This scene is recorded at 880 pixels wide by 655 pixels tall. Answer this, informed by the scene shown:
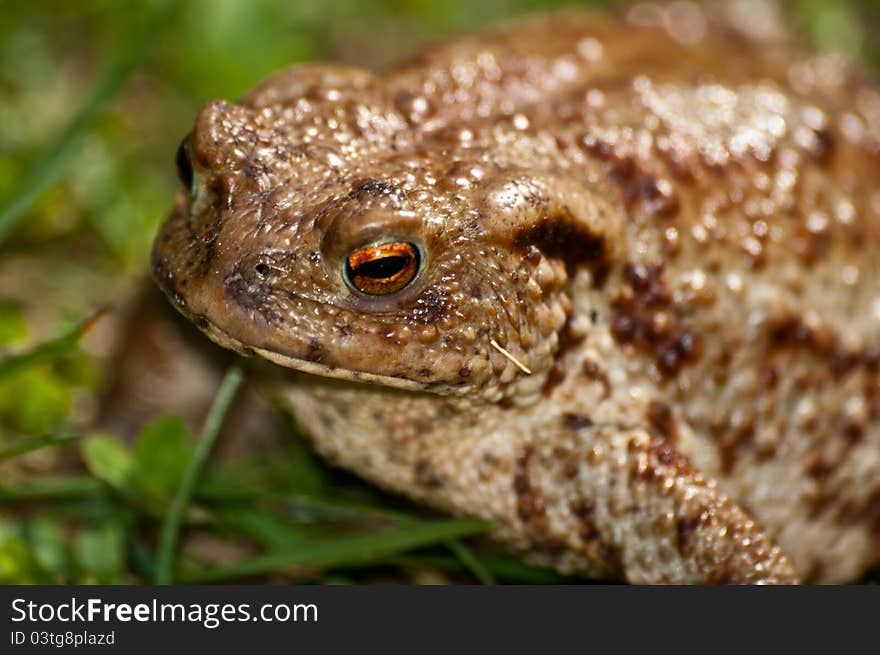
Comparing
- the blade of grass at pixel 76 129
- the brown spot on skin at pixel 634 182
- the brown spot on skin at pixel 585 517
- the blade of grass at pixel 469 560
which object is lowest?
the brown spot on skin at pixel 585 517

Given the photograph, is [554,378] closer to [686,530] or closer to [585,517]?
[585,517]

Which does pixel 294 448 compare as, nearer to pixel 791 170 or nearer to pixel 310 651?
pixel 310 651

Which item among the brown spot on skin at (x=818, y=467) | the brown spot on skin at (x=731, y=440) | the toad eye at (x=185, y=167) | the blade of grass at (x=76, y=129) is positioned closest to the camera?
the toad eye at (x=185, y=167)

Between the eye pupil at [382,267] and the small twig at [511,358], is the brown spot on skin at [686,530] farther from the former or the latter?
the eye pupil at [382,267]

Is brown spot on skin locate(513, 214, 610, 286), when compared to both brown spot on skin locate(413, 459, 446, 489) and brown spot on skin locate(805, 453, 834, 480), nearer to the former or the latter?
brown spot on skin locate(413, 459, 446, 489)

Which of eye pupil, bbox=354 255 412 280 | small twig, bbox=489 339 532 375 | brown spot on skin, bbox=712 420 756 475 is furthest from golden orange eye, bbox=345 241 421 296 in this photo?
brown spot on skin, bbox=712 420 756 475

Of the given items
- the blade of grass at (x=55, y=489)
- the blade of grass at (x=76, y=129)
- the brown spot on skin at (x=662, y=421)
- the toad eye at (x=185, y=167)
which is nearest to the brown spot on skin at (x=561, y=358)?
the brown spot on skin at (x=662, y=421)

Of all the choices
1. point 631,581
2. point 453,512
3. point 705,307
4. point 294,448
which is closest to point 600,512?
point 631,581
